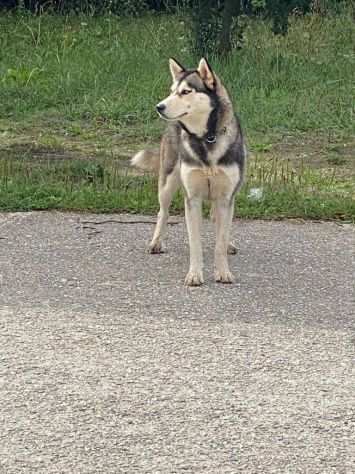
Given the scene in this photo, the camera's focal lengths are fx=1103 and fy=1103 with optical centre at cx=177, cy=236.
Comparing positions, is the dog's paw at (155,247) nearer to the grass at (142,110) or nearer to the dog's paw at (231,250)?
the dog's paw at (231,250)

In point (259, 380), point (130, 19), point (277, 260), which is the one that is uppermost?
point (259, 380)

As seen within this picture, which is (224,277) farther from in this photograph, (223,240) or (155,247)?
(155,247)

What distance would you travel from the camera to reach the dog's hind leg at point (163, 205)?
21.6 feet

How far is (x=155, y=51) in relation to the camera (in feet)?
39.1

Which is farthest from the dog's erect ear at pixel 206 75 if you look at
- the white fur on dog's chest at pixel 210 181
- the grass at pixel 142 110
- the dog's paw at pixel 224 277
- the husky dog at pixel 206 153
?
the grass at pixel 142 110

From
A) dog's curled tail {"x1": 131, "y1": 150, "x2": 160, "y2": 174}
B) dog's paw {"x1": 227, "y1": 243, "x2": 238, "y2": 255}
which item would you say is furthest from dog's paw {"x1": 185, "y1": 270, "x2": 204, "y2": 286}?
A: dog's curled tail {"x1": 131, "y1": 150, "x2": 160, "y2": 174}

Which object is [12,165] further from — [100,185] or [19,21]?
[19,21]

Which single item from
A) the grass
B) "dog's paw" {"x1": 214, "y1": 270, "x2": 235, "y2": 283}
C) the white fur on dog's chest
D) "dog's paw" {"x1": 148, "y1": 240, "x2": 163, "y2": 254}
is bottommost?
the grass

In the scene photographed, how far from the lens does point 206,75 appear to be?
6004 mm

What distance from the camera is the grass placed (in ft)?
25.5

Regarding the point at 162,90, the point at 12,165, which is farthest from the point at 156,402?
the point at 162,90

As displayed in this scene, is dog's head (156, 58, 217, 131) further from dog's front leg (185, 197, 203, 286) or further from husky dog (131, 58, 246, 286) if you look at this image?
dog's front leg (185, 197, 203, 286)

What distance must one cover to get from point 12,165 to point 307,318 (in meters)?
3.79

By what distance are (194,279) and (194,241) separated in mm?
219
